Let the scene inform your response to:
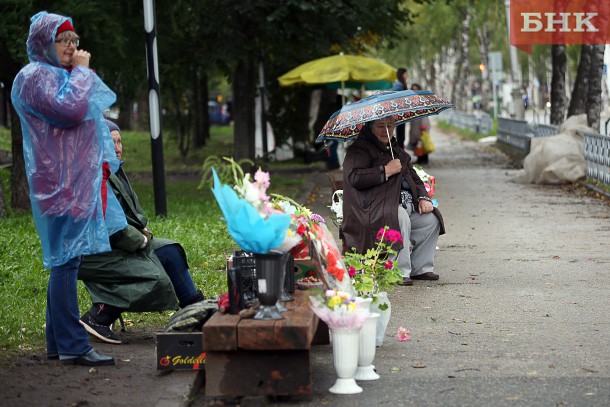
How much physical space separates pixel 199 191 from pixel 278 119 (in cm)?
978

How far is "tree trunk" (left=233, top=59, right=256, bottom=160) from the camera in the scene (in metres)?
25.7

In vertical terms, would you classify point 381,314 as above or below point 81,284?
above

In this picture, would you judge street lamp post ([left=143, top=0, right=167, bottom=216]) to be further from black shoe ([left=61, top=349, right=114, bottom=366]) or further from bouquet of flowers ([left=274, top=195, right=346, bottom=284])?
black shoe ([left=61, top=349, right=114, bottom=366])

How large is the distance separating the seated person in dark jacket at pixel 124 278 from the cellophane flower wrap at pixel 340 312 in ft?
5.09

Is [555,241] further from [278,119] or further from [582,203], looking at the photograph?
[278,119]

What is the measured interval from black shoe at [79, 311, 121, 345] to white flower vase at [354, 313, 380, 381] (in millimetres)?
1836

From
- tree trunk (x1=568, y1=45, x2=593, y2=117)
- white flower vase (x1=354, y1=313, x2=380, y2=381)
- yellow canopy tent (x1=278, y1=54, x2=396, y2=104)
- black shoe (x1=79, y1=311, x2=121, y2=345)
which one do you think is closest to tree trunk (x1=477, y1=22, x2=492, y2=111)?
tree trunk (x1=568, y1=45, x2=593, y2=117)

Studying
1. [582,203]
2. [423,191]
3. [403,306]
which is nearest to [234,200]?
[403,306]

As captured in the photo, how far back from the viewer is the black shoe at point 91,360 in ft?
23.6

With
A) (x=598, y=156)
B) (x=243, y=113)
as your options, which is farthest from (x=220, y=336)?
(x=243, y=113)

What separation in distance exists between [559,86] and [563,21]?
3328 millimetres

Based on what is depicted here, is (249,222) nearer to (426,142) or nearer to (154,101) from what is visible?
(154,101)

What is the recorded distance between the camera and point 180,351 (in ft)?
23.1

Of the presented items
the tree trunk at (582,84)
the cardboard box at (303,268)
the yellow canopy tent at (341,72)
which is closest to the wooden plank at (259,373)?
the cardboard box at (303,268)
